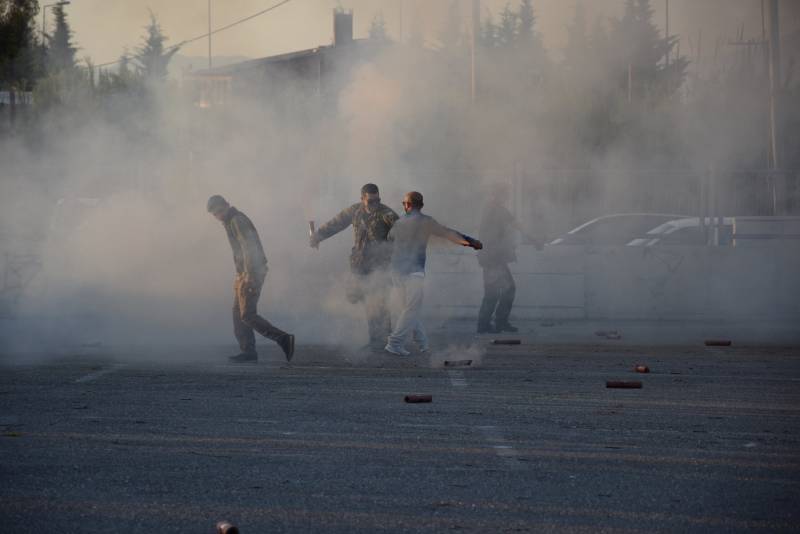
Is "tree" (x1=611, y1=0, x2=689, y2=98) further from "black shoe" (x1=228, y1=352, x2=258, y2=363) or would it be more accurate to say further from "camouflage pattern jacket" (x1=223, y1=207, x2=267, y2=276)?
"black shoe" (x1=228, y1=352, x2=258, y2=363)

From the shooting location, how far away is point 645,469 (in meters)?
5.88

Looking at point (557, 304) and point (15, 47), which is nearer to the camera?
point (557, 304)

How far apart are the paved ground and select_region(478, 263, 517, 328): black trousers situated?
12.5 ft

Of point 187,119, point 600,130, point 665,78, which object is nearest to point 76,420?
point 187,119

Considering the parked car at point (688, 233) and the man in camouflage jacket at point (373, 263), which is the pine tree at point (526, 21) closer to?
the parked car at point (688, 233)

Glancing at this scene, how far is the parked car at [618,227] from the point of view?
18.7m

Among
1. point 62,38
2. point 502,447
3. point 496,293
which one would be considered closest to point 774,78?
point 496,293

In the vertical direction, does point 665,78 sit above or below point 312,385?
above

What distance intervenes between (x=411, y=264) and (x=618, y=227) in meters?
10.3

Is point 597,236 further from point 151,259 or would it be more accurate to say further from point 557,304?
point 151,259

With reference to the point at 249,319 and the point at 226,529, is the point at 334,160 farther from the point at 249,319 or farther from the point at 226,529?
the point at 226,529

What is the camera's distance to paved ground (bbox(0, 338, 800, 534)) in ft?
16.3

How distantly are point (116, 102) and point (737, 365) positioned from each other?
12256 millimetres

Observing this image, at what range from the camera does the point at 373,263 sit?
11.6m
